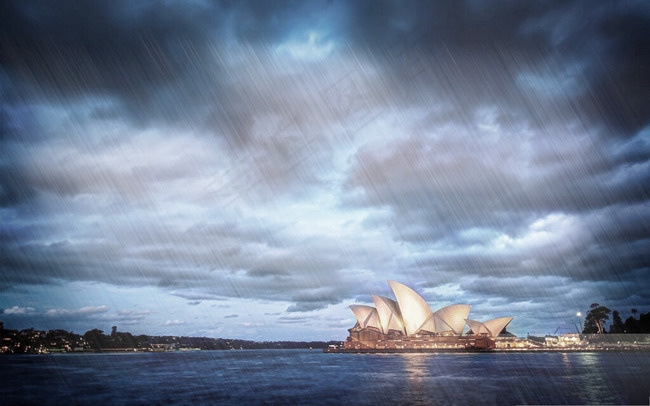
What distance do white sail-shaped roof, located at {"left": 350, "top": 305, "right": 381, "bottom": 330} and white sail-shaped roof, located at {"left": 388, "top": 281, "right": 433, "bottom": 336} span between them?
8.62 meters

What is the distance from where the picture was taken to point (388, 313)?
108125 mm

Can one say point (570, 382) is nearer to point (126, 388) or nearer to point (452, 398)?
point (452, 398)

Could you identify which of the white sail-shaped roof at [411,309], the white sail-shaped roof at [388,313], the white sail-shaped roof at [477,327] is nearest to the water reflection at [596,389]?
the white sail-shaped roof at [411,309]

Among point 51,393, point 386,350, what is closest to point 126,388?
point 51,393

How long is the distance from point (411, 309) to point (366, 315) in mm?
15483

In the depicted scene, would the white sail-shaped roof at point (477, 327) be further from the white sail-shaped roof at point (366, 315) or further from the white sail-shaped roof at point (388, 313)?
the white sail-shaped roof at point (366, 315)

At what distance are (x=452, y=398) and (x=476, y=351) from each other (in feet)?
286

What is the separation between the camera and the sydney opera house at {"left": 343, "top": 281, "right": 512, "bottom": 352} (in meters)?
105

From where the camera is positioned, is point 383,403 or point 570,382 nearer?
point 383,403

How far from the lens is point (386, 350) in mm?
111688

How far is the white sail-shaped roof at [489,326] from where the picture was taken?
118m

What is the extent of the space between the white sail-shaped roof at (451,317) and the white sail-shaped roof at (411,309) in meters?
6.04

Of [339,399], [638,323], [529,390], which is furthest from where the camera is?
[638,323]

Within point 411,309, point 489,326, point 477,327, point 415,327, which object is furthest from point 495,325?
point 411,309
